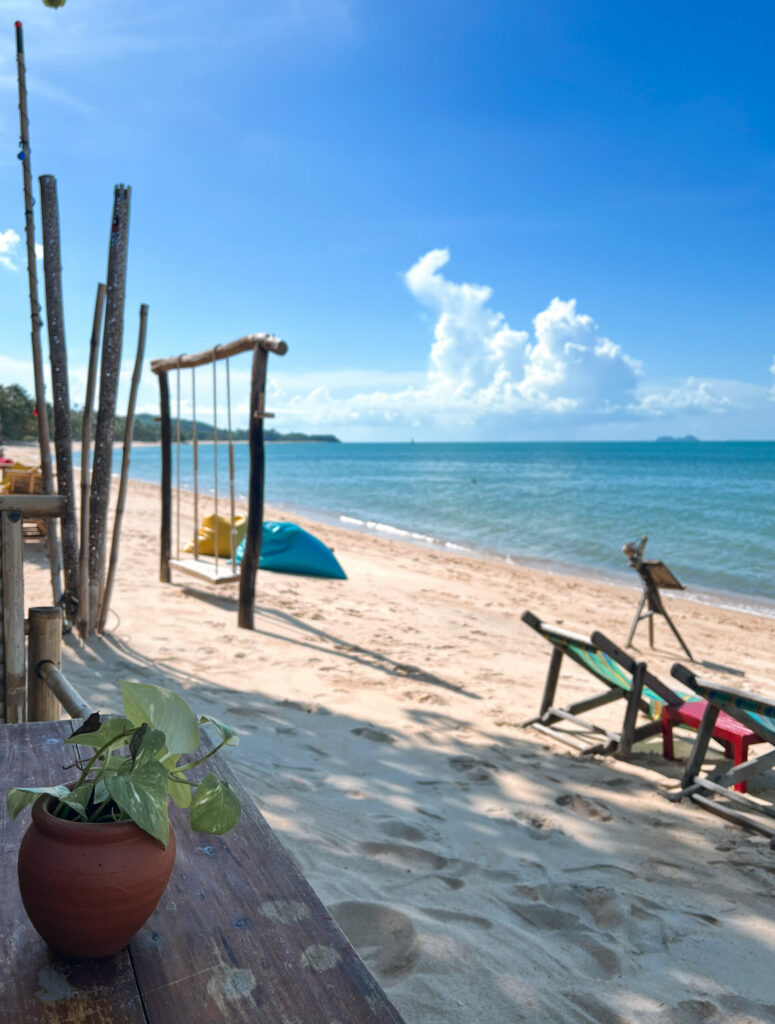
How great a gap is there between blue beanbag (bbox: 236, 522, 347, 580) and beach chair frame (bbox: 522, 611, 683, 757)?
4.68m

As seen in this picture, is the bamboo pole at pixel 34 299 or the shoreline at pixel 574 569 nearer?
the bamboo pole at pixel 34 299

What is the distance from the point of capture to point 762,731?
3.09 metres

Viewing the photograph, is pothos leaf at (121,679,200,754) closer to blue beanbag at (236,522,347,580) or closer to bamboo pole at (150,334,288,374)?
bamboo pole at (150,334,288,374)

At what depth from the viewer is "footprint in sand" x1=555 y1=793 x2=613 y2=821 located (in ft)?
9.90

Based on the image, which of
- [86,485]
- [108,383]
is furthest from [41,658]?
[108,383]

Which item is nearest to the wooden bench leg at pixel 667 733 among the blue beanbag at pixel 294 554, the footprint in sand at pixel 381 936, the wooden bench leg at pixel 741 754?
the wooden bench leg at pixel 741 754

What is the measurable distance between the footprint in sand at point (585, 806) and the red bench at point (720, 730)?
74 cm

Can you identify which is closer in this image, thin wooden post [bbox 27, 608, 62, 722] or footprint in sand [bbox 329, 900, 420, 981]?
footprint in sand [bbox 329, 900, 420, 981]

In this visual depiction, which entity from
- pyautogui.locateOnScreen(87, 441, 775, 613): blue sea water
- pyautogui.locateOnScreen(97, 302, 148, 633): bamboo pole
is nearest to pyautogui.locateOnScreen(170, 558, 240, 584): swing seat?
pyautogui.locateOnScreen(97, 302, 148, 633): bamboo pole

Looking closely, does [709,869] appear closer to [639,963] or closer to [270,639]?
[639,963]

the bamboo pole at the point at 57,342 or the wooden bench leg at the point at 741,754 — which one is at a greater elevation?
the bamboo pole at the point at 57,342

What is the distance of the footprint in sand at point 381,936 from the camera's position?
1.88 m

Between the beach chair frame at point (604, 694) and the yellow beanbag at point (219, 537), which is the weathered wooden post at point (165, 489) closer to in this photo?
the yellow beanbag at point (219, 537)

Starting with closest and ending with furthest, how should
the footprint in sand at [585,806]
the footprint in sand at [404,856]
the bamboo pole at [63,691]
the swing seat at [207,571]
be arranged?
the bamboo pole at [63,691]
the footprint in sand at [404,856]
the footprint in sand at [585,806]
the swing seat at [207,571]
